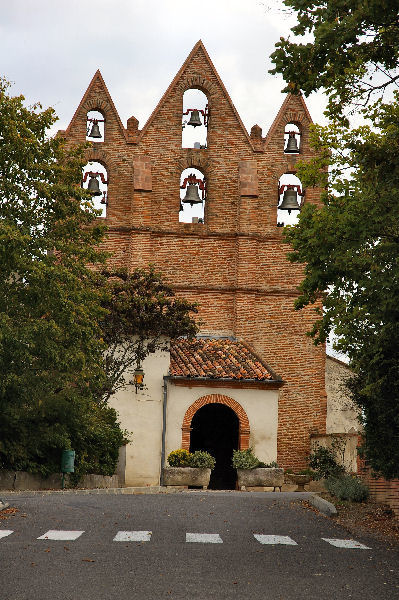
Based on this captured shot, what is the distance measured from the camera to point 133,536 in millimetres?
11500

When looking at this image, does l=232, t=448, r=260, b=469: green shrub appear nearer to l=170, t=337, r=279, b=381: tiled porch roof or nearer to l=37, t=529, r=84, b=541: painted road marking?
l=170, t=337, r=279, b=381: tiled porch roof

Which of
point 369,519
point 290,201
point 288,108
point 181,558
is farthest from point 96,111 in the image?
point 181,558

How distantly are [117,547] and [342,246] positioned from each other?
602cm

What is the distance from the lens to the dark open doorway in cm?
3328

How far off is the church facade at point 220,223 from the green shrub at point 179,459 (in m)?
6.41

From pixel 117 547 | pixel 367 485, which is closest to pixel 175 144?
pixel 367 485

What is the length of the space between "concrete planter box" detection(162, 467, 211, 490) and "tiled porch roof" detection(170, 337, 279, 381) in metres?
3.85

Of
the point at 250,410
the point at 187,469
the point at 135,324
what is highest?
the point at 135,324

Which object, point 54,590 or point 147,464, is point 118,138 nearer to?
point 147,464

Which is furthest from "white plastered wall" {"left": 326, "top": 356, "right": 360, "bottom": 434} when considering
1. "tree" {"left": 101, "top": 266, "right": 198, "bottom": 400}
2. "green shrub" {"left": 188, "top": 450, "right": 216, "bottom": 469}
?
"green shrub" {"left": 188, "top": 450, "right": 216, "bottom": 469}

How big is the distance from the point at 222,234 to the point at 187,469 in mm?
12669

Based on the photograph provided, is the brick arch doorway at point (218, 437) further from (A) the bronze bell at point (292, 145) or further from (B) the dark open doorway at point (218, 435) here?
(A) the bronze bell at point (292, 145)

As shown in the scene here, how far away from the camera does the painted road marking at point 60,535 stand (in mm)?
11055

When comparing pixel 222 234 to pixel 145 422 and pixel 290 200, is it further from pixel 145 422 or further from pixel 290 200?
pixel 145 422
